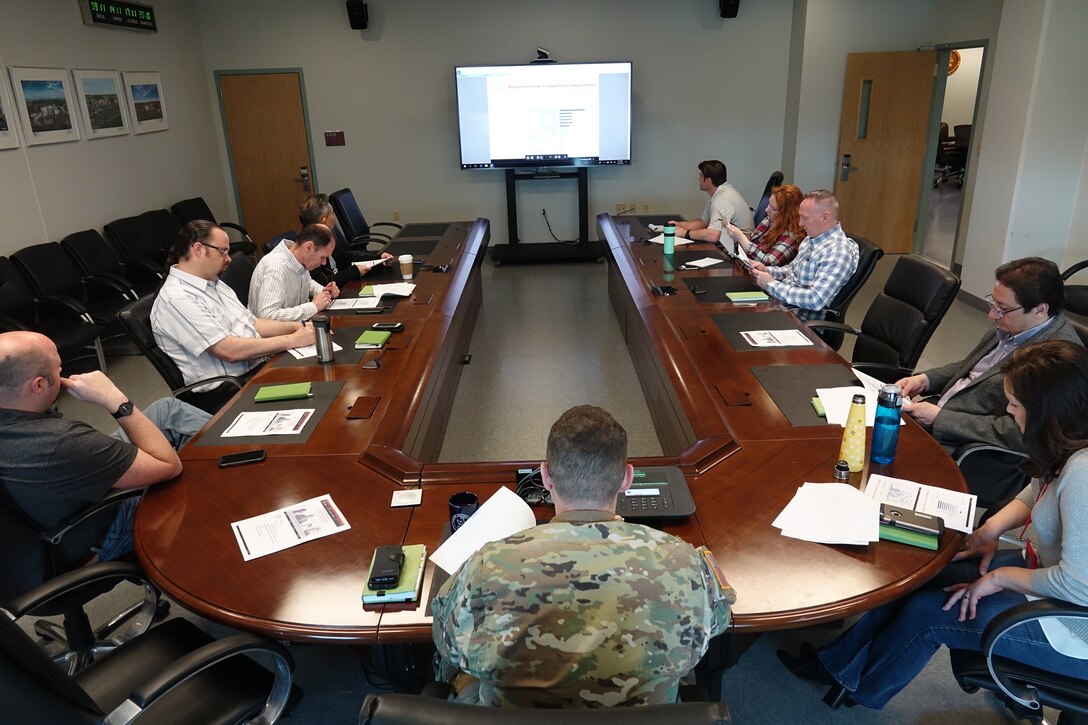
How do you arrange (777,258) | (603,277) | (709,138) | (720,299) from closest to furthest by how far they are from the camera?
(720,299) → (777,258) → (603,277) → (709,138)

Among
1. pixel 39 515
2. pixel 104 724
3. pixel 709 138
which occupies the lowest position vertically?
pixel 104 724

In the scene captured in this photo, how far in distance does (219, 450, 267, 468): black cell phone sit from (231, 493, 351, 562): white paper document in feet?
0.98

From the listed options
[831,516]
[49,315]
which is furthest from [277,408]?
[49,315]

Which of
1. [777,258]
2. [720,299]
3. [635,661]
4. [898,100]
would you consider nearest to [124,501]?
[635,661]

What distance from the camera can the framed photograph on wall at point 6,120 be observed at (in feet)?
14.8

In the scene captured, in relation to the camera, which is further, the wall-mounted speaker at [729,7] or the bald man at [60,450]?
the wall-mounted speaker at [729,7]

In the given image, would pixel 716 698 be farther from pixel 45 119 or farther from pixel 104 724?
pixel 45 119

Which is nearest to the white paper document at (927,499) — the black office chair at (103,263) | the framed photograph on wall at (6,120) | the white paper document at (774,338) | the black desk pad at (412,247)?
the white paper document at (774,338)

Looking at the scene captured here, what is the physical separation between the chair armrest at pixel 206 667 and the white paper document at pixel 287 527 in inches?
8.8

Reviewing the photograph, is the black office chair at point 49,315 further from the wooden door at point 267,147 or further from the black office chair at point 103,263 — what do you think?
the wooden door at point 267,147

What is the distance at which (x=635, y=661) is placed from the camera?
1139 millimetres

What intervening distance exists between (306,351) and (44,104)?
359 centimetres

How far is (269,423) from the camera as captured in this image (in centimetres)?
232

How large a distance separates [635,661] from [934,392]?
2.14 meters
